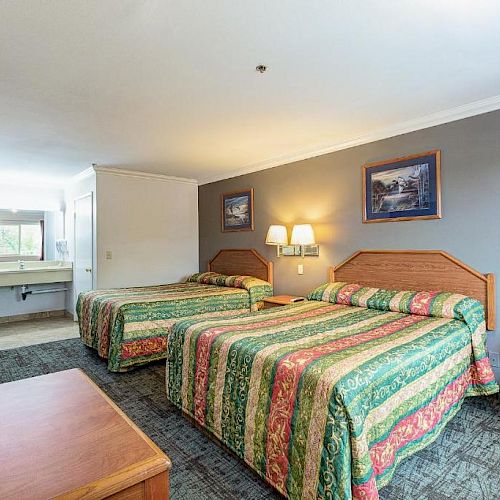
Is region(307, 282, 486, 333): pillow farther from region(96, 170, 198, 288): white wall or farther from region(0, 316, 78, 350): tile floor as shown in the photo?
region(0, 316, 78, 350): tile floor

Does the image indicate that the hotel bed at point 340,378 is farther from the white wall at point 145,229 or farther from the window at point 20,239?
the window at point 20,239

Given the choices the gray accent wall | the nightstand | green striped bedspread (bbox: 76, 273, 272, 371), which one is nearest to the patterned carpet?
green striped bedspread (bbox: 76, 273, 272, 371)

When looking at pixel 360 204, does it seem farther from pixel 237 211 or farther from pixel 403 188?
pixel 237 211

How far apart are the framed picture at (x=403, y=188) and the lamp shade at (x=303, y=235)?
61 cm

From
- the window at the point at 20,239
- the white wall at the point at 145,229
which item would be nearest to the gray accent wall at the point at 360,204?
the white wall at the point at 145,229

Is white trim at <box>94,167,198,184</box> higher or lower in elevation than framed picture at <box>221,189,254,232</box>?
higher

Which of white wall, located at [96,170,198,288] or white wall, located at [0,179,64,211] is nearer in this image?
white wall, located at [96,170,198,288]

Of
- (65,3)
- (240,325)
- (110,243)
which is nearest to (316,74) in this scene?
(65,3)

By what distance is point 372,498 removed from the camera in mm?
1369

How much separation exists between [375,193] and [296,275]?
1356 millimetres

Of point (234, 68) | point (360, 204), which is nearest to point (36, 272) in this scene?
point (234, 68)

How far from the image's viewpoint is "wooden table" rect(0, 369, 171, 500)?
2.49ft

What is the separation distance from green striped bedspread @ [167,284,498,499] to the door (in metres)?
3.05

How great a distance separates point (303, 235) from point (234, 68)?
205 cm
